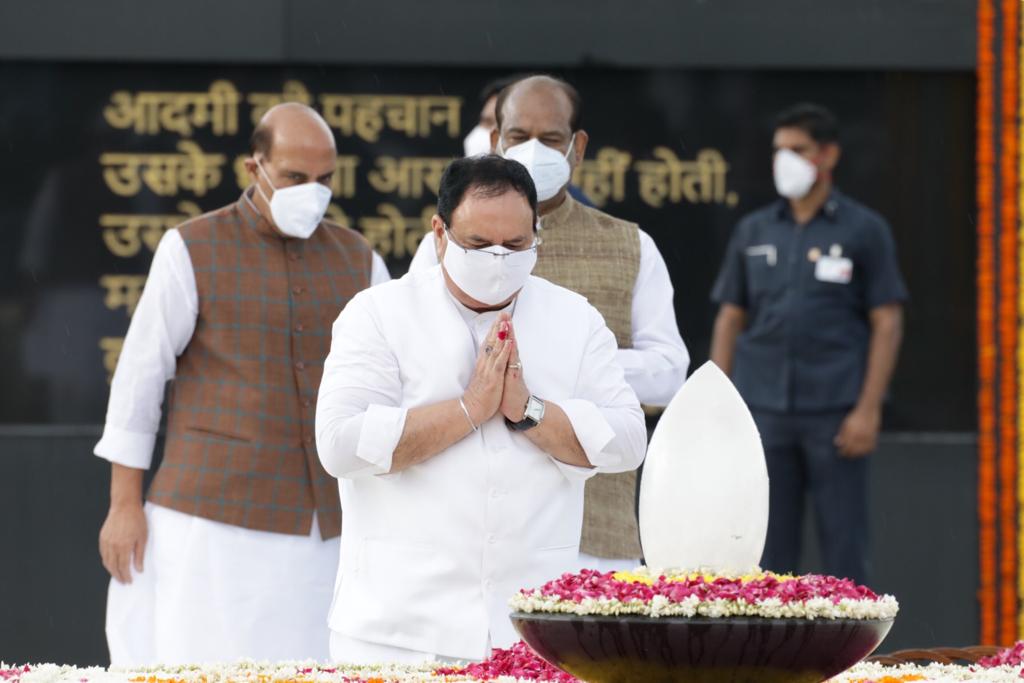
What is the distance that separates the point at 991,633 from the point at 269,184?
13.5 feet

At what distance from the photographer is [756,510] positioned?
2920 mm

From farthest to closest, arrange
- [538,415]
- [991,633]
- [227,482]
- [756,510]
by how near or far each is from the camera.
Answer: [991,633], [227,482], [538,415], [756,510]

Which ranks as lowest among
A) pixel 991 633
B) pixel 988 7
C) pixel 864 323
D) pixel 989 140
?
pixel 991 633

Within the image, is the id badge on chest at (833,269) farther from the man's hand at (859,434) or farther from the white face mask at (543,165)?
the white face mask at (543,165)

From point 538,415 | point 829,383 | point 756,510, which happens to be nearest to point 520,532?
point 538,415

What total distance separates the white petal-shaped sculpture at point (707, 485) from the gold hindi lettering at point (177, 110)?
5.66 metres

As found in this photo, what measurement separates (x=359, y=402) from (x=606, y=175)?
4624 mm

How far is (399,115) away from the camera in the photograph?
27.6 ft

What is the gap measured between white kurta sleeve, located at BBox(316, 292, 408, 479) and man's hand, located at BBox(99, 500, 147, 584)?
1617 mm

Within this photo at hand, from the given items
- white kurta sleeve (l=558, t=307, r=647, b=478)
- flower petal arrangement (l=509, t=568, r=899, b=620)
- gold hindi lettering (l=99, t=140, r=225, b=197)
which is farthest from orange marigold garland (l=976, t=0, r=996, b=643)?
flower petal arrangement (l=509, t=568, r=899, b=620)

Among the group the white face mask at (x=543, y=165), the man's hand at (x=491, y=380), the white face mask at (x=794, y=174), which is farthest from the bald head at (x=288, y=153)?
the white face mask at (x=794, y=174)

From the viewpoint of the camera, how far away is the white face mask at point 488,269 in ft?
12.9

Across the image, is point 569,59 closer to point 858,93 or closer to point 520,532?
point 858,93

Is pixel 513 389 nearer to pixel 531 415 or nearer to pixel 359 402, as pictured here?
pixel 531 415
